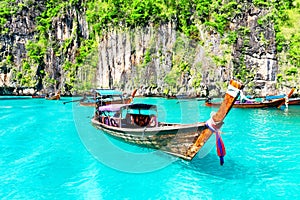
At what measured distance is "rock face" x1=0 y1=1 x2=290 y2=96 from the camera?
169 feet

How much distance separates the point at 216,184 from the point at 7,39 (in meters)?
74.9

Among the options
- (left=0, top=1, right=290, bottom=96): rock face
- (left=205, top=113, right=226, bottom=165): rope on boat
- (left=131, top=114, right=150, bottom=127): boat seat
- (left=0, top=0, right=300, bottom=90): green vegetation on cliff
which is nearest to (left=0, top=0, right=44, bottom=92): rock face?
(left=0, top=1, right=290, bottom=96): rock face

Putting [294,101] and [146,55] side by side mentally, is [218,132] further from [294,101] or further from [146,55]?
[146,55]

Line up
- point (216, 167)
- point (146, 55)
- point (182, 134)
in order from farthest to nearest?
point (146, 55)
point (216, 167)
point (182, 134)

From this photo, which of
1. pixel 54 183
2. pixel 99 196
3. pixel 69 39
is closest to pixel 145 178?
pixel 99 196

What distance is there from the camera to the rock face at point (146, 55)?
51.6 m

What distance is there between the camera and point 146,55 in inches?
2363

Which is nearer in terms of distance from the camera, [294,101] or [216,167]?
[216,167]

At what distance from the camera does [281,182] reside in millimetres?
9711

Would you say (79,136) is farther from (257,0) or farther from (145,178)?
(257,0)

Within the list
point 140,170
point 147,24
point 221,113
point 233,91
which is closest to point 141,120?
point 140,170

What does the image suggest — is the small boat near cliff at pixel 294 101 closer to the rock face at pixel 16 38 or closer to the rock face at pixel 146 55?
the rock face at pixel 146 55

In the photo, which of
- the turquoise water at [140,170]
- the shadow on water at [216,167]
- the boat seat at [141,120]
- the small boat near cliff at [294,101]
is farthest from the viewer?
the small boat near cliff at [294,101]

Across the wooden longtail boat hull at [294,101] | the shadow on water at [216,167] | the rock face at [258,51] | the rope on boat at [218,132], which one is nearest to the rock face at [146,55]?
the rock face at [258,51]
